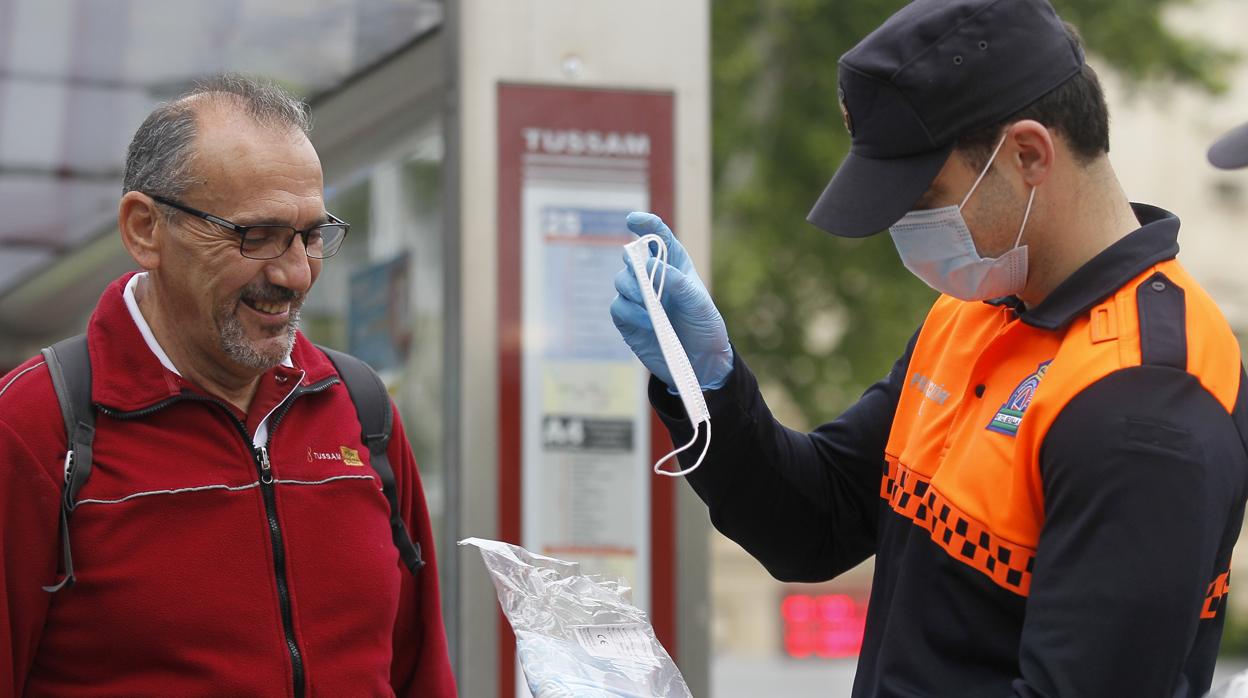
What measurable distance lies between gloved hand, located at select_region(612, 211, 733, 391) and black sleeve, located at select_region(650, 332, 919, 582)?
0.11ft

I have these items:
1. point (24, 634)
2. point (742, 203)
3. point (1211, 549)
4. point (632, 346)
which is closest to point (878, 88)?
point (632, 346)

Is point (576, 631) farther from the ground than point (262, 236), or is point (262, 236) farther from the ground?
point (262, 236)

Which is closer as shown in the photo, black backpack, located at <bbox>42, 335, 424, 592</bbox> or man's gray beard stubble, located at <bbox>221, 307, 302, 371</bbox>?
black backpack, located at <bbox>42, 335, 424, 592</bbox>

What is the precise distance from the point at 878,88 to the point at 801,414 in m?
9.25

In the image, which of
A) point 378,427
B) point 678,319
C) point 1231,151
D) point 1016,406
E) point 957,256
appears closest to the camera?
point 1016,406

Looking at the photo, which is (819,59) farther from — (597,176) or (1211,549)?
(1211,549)

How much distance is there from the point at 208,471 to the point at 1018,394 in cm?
117

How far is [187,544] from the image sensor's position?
2.31m

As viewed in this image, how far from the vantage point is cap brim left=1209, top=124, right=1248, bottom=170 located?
10.1 feet

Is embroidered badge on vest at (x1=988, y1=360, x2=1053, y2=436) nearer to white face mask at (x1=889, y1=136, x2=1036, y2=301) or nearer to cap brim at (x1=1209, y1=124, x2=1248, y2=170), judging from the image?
white face mask at (x1=889, y1=136, x2=1036, y2=301)

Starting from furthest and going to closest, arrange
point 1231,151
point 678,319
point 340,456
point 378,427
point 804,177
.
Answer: point 804,177 < point 1231,151 < point 378,427 < point 340,456 < point 678,319

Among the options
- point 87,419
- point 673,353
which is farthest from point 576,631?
point 87,419

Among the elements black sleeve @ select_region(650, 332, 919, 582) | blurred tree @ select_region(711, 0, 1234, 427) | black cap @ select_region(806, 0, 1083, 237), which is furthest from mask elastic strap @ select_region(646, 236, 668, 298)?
blurred tree @ select_region(711, 0, 1234, 427)

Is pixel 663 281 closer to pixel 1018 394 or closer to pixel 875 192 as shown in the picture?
pixel 875 192
